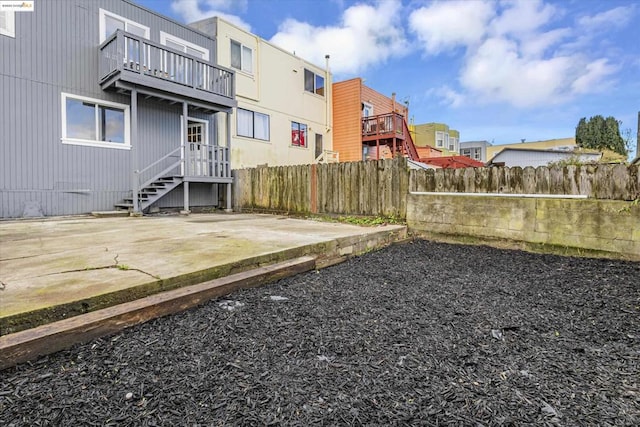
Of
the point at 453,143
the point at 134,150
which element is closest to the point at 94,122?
the point at 134,150

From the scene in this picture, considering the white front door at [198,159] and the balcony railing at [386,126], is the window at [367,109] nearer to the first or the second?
the balcony railing at [386,126]

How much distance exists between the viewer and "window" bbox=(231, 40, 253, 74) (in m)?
11.8

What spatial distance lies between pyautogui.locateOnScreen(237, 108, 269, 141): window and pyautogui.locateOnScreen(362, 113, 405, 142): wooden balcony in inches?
209

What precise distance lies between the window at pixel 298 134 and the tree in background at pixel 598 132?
2905cm

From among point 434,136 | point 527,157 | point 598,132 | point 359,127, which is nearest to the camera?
point 359,127

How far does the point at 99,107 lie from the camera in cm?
848

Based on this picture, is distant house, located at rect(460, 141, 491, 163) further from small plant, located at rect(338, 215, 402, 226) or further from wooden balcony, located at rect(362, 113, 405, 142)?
small plant, located at rect(338, 215, 402, 226)

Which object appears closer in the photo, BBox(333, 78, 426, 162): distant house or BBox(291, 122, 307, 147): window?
BBox(291, 122, 307, 147): window

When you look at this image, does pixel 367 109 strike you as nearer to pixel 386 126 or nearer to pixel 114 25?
pixel 386 126

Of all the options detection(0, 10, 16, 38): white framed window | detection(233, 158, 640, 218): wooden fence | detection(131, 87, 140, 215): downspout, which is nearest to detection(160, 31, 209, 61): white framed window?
detection(131, 87, 140, 215): downspout

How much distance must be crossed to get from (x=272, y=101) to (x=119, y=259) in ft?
37.5

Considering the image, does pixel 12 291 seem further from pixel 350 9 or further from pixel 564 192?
pixel 350 9

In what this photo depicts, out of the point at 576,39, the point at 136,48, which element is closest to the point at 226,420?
the point at 136,48

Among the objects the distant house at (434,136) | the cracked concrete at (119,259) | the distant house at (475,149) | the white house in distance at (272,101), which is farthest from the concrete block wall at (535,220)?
the distant house at (475,149)
